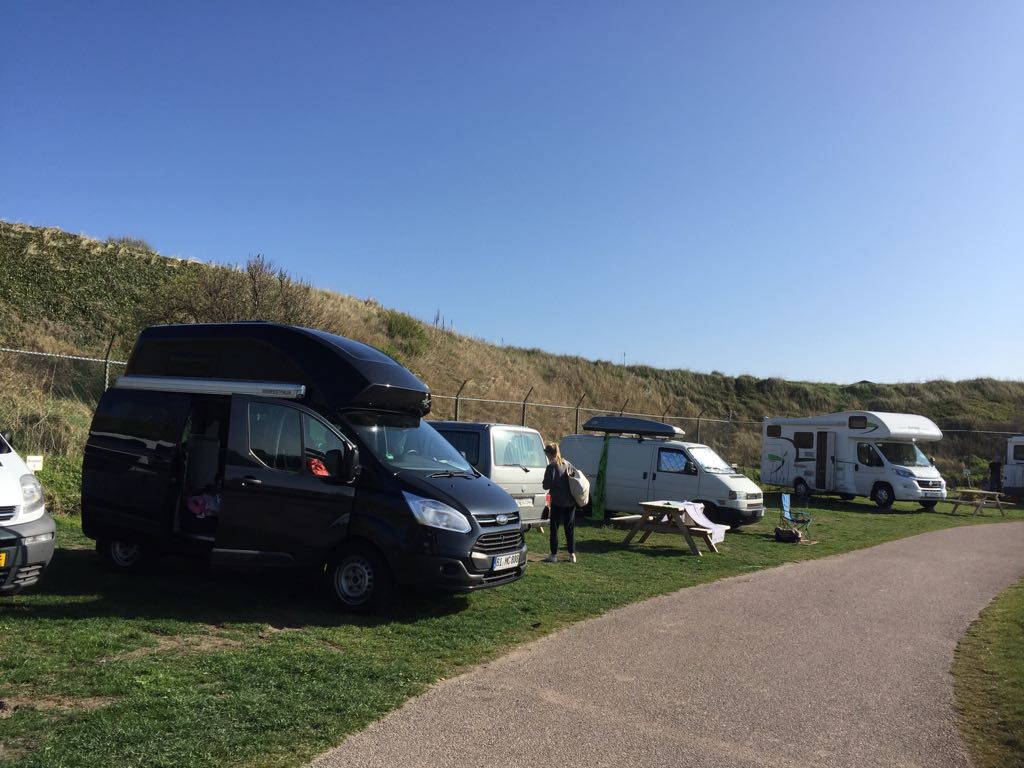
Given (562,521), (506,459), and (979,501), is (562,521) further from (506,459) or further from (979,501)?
(979,501)

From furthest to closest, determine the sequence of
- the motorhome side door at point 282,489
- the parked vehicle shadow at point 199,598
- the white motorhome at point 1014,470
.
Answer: the white motorhome at point 1014,470 → the motorhome side door at point 282,489 → the parked vehicle shadow at point 199,598

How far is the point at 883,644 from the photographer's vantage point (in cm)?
707

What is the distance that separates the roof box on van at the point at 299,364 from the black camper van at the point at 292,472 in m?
0.01

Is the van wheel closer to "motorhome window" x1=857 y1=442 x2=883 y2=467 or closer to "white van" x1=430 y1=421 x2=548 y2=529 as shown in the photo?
"white van" x1=430 y1=421 x2=548 y2=529

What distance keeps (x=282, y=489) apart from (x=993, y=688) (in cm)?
616

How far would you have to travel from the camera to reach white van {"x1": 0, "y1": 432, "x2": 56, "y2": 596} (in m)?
5.78

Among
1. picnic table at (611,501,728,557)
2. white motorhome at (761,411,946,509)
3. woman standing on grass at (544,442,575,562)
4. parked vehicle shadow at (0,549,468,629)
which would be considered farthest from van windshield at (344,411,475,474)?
white motorhome at (761,411,946,509)

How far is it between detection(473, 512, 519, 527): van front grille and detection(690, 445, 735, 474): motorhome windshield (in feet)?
27.7

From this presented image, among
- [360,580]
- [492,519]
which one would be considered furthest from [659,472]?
[360,580]

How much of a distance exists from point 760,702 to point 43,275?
29424 millimetres

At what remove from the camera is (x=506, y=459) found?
41.8ft

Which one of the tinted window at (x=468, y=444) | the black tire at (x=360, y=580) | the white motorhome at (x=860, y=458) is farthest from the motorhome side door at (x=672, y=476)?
the white motorhome at (x=860, y=458)

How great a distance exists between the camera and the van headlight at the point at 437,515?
7.11 metres

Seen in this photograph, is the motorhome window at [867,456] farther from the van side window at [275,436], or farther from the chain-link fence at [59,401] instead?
the van side window at [275,436]
